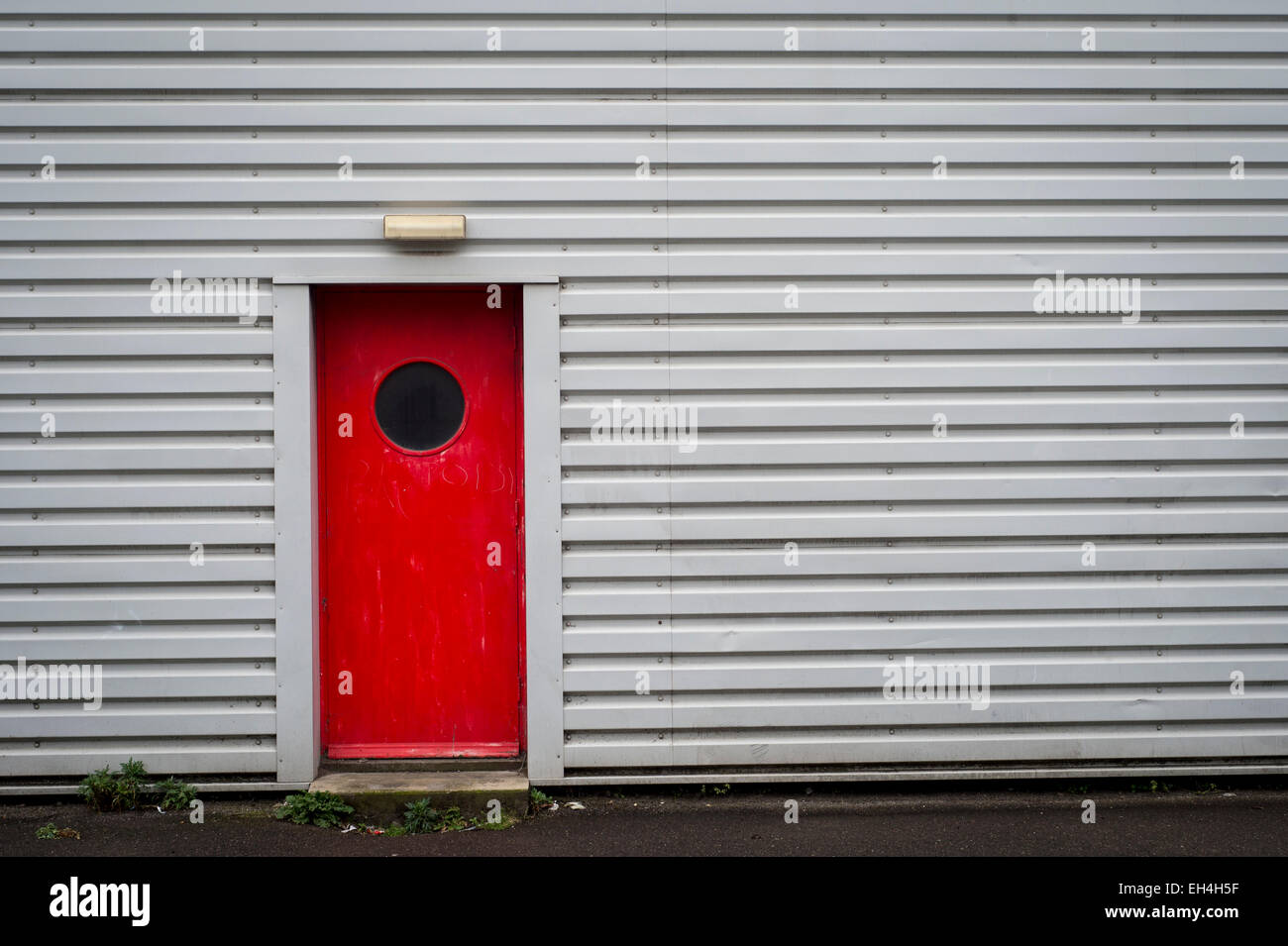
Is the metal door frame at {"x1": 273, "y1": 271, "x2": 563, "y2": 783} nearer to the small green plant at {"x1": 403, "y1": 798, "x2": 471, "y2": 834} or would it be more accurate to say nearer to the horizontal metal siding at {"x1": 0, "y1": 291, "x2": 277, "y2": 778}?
the horizontal metal siding at {"x1": 0, "y1": 291, "x2": 277, "y2": 778}

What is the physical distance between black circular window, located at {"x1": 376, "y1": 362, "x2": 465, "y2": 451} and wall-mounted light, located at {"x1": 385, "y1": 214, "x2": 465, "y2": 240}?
80 centimetres

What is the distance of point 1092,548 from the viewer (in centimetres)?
600

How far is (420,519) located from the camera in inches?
238

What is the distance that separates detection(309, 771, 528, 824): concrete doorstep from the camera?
5.51 m

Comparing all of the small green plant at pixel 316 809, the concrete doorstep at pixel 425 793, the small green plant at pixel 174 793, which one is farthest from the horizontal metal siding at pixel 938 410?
the small green plant at pixel 174 793

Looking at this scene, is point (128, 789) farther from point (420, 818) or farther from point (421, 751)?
point (420, 818)

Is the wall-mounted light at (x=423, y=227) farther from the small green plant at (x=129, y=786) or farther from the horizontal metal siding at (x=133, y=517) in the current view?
the small green plant at (x=129, y=786)

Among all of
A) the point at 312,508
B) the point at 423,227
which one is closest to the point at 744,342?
the point at 423,227

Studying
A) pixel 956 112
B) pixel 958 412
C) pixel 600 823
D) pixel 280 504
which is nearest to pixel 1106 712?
pixel 958 412

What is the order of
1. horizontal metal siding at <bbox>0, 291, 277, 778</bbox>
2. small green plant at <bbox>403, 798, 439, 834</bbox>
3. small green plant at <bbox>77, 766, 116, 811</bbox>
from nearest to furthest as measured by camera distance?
1. small green plant at <bbox>403, 798, 439, 834</bbox>
2. small green plant at <bbox>77, 766, 116, 811</bbox>
3. horizontal metal siding at <bbox>0, 291, 277, 778</bbox>

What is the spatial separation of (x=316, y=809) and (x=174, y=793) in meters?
0.93

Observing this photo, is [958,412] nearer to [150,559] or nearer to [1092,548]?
[1092,548]

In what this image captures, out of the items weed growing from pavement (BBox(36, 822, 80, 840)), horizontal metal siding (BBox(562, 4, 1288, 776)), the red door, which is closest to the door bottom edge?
the red door

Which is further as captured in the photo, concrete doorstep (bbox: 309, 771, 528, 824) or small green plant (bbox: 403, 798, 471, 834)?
concrete doorstep (bbox: 309, 771, 528, 824)
